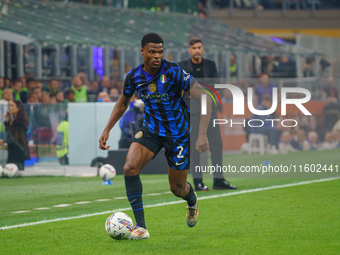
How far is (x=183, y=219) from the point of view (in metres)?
8.05

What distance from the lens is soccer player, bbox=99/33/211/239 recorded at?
673 centimetres

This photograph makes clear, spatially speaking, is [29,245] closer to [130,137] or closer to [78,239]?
[78,239]

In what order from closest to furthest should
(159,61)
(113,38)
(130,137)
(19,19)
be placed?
(159,61)
(130,137)
(19,19)
(113,38)

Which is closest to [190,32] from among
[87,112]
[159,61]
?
[87,112]

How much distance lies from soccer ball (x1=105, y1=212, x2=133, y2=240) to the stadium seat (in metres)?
6.81

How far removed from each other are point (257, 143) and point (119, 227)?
22.9 ft

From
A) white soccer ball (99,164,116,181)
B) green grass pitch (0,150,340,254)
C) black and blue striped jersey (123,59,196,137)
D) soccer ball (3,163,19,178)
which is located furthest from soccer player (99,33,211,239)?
soccer ball (3,163,19,178)

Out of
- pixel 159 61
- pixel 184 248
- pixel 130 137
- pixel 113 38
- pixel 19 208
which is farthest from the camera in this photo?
pixel 113 38

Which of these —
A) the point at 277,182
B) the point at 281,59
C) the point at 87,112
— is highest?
the point at 281,59

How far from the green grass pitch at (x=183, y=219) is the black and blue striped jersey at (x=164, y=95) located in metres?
1.06

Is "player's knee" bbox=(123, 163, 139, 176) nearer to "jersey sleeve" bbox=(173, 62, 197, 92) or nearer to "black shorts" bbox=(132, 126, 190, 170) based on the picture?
"black shorts" bbox=(132, 126, 190, 170)

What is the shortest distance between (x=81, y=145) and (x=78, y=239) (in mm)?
8044

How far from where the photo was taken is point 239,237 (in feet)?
22.2

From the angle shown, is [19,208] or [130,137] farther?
[130,137]
